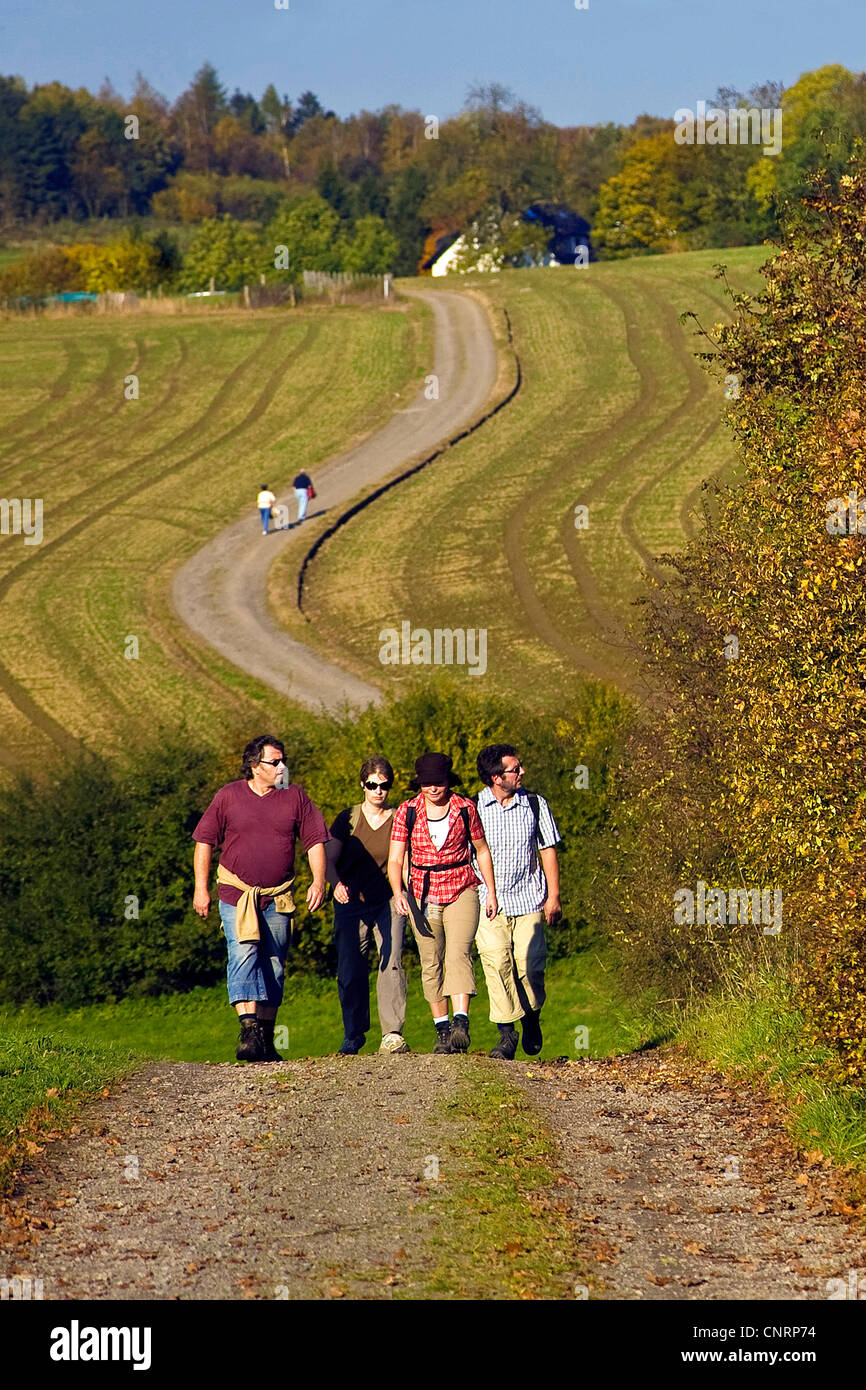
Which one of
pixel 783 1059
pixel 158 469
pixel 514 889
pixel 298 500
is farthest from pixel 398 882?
pixel 158 469

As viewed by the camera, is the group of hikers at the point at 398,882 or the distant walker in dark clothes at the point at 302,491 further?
the distant walker in dark clothes at the point at 302,491

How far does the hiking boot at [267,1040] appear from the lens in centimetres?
1179

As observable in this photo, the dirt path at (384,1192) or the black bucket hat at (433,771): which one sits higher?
the black bucket hat at (433,771)

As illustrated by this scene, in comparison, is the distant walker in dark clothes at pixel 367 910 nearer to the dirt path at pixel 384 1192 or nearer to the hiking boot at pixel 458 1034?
the hiking boot at pixel 458 1034

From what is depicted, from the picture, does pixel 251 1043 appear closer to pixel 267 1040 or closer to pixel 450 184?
pixel 267 1040

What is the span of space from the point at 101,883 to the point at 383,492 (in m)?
31.5

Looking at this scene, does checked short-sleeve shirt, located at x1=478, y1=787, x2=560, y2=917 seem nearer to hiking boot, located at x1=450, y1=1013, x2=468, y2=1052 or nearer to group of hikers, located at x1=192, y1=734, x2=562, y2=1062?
group of hikers, located at x1=192, y1=734, x2=562, y2=1062

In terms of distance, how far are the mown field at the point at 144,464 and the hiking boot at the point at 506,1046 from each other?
68.2 feet

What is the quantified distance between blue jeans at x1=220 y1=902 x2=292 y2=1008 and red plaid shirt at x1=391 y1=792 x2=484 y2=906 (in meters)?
1.05

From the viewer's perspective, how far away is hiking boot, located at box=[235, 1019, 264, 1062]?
11.7m

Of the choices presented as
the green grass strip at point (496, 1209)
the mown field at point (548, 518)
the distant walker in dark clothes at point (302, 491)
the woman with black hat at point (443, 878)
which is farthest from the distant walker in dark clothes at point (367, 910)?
the distant walker in dark clothes at point (302, 491)

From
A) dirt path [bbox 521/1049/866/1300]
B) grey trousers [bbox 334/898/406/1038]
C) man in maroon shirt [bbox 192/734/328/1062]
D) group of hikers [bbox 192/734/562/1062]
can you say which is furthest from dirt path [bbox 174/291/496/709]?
dirt path [bbox 521/1049/866/1300]

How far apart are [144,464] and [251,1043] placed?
5377cm

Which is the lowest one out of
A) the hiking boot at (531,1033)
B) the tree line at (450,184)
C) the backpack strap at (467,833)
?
the hiking boot at (531,1033)
